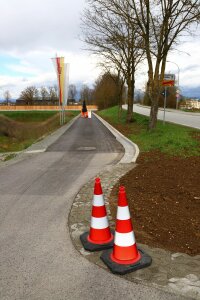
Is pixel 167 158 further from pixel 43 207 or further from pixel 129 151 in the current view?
pixel 43 207

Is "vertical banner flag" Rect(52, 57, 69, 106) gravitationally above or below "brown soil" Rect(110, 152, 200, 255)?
above

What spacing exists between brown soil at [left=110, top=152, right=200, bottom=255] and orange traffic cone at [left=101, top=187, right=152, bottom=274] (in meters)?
0.60

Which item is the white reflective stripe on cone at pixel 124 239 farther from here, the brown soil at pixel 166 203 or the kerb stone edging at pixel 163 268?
the brown soil at pixel 166 203

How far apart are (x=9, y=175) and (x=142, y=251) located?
5.55 metres

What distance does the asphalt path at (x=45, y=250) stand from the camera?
10.1 feet

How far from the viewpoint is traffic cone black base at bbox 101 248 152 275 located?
3380 mm

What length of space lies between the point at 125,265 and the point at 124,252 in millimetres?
155

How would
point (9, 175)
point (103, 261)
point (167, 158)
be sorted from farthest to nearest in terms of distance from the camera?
1. point (167, 158)
2. point (9, 175)
3. point (103, 261)

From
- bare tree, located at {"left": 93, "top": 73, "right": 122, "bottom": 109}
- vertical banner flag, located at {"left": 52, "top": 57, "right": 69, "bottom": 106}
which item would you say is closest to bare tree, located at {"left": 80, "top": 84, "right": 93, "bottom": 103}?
bare tree, located at {"left": 93, "top": 73, "right": 122, "bottom": 109}

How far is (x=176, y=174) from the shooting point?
25.4 feet

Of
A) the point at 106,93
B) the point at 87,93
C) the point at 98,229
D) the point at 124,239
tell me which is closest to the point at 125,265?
the point at 124,239

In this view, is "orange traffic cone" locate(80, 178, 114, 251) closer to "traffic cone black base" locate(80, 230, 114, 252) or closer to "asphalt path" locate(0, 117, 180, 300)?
"traffic cone black base" locate(80, 230, 114, 252)

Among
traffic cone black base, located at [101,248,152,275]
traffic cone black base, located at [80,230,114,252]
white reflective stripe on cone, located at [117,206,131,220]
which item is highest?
white reflective stripe on cone, located at [117,206,131,220]

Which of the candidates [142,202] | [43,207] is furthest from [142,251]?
[43,207]
